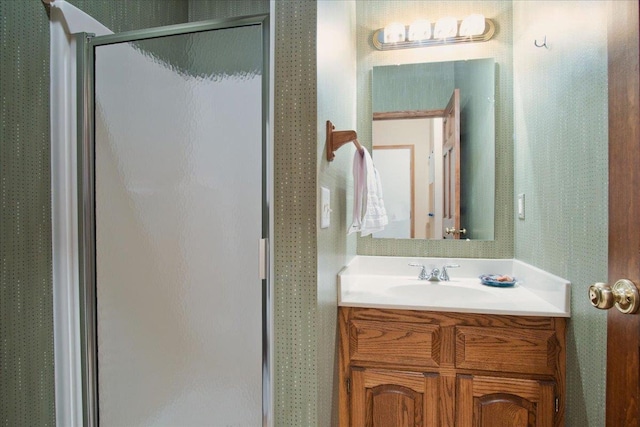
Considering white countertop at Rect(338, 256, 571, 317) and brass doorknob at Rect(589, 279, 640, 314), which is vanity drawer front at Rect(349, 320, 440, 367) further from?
brass doorknob at Rect(589, 279, 640, 314)

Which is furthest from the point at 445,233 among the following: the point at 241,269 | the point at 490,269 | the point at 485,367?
the point at 241,269

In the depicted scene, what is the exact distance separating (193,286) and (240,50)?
0.82 meters

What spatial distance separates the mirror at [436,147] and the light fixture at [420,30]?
157 mm

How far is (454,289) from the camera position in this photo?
5.74 ft

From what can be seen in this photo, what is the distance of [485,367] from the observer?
142 centimetres

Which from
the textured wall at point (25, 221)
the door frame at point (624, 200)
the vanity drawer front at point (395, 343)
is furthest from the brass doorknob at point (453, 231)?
the textured wall at point (25, 221)

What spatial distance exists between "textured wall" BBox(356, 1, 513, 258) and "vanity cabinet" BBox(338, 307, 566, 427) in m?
0.63

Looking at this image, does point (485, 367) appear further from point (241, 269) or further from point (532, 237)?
point (241, 269)

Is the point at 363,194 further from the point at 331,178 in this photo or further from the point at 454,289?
the point at 454,289

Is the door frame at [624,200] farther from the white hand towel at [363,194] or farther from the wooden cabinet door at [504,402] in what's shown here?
the white hand towel at [363,194]

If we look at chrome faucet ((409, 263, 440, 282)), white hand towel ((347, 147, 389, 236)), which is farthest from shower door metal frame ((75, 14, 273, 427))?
chrome faucet ((409, 263, 440, 282))

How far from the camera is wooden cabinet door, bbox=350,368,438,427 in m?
1.46

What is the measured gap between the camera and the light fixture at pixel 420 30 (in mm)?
1981

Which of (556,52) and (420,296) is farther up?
(556,52)
